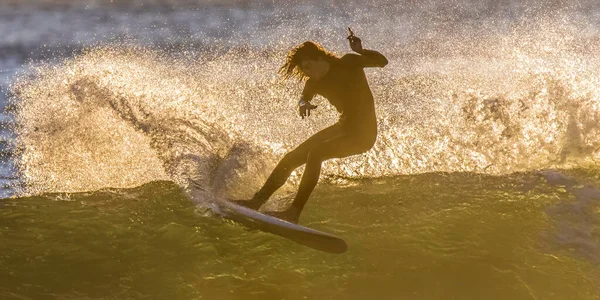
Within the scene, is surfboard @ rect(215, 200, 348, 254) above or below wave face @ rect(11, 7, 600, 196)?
below

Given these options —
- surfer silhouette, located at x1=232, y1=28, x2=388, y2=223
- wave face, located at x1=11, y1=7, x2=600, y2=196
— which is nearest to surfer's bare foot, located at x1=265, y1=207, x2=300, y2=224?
surfer silhouette, located at x1=232, y1=28, x2=388, y2=223

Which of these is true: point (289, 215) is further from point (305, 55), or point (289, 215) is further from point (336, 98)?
point (305, 55)

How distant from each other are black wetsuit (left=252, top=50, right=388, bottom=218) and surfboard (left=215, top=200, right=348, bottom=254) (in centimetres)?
48

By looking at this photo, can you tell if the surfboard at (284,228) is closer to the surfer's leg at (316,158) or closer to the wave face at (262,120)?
the surfer's leg at (316,158)

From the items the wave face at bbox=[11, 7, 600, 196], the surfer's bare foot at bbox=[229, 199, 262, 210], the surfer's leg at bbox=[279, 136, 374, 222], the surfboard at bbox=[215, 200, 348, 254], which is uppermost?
the wave face at bbox=[11, 7, 600, 196]

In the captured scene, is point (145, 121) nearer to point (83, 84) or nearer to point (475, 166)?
point (83, 84)

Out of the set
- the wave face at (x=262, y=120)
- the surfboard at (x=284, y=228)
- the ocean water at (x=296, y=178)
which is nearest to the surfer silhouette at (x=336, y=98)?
the surfboard at (x=284, y=228)

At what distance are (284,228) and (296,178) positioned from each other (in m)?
2.27

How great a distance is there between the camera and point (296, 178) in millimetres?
7621

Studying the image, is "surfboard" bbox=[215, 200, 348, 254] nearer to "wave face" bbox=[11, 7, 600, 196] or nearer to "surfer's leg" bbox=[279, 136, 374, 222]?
"surfer's leg" bbox=[279, 136, 374, 222]

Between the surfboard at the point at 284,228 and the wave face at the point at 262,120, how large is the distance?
1.07m

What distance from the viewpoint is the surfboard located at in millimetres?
5211

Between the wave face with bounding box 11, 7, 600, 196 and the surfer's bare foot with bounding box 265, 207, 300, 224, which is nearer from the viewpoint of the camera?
the surfer's bare foot with bounding box 265, 207, 300, 224

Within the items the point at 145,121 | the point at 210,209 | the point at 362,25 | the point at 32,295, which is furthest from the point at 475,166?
the point at 362,25
